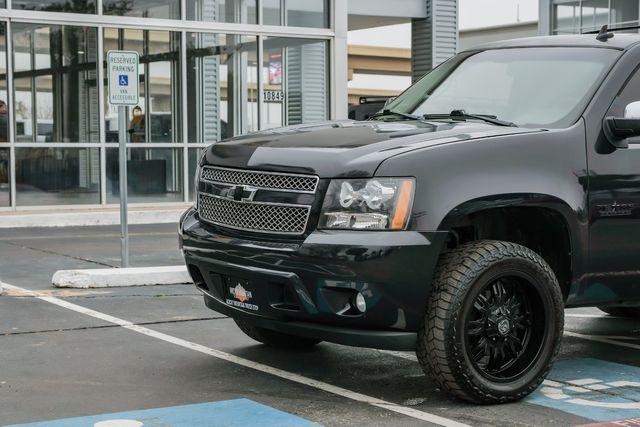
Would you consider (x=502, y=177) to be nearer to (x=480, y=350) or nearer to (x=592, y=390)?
(x=480, y=350)

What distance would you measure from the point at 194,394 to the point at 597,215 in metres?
2.39

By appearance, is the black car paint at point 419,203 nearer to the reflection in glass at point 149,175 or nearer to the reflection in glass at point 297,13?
the reflection in glass at point 149,175

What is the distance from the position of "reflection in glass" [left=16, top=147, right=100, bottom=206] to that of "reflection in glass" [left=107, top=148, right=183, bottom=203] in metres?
0.31

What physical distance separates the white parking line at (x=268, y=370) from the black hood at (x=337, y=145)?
1.22 m

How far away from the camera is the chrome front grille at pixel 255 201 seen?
214 inches

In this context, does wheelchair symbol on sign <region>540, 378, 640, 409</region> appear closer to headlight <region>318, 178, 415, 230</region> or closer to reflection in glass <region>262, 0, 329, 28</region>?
headlight <region>318, 178, 415, 230</region>

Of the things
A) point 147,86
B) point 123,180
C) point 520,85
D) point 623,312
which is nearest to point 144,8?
point 147,86

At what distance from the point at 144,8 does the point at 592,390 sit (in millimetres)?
13995

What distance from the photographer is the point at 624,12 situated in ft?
133

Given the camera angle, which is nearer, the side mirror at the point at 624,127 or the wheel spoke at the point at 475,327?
the wheel spoke at the point at 475,327

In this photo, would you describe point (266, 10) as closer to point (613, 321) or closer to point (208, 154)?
point (613, 321)

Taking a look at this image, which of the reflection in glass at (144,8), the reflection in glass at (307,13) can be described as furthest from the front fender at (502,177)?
the reflection in glass at (307,13)

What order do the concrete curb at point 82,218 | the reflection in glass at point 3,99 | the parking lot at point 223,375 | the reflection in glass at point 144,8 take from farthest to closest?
the reflection in glass at point 144,8, the reflection in glass at point 3,99, the concrete curb at point 82,218, the parking lot at point 223,375

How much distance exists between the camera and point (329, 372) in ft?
20.7
